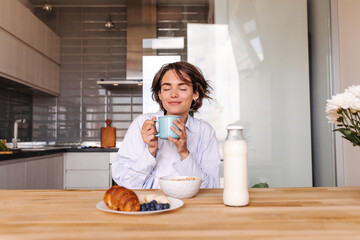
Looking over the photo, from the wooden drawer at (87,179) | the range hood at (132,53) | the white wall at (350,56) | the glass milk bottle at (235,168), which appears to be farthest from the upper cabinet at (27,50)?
the white wall at (350,56)

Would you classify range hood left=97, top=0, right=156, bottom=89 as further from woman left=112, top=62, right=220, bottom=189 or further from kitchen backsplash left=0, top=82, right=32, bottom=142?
woman left=112, top=62, right=220, bottom=189

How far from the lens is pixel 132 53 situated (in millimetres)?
3672

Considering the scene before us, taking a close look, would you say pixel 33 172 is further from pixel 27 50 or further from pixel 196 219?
pixel 196 219

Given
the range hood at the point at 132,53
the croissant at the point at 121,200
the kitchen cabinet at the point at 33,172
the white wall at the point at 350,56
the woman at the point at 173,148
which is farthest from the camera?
the range hood at the point at 132,53

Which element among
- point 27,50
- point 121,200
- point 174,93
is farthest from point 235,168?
point 27,50

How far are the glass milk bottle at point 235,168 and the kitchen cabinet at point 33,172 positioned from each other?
192 centimetres

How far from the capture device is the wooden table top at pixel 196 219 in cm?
60

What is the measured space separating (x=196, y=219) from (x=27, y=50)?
3.03 m

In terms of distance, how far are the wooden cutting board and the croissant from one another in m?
A: 3.05

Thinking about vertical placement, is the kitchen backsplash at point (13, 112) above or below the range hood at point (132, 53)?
below

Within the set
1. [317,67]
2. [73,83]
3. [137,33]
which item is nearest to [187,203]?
[317,67]

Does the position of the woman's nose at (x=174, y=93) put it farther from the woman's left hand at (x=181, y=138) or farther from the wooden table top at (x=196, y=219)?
the wooden table top at (x=196, y=219)

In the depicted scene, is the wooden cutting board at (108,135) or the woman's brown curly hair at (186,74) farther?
the wooden cutting board at (108,135)

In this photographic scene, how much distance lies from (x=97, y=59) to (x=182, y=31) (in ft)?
6.25
